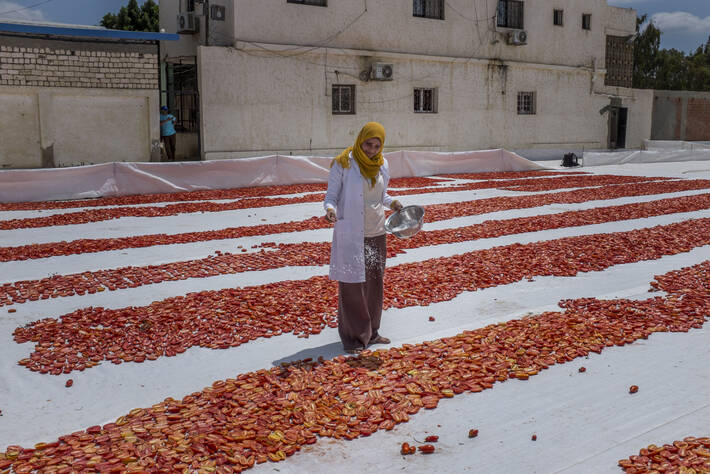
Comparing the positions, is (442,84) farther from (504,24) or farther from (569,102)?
(569,102)

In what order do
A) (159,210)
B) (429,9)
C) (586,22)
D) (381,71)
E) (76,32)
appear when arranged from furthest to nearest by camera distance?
(586,22) → (429,9) → (381,71) → (76,32) → (159,210)

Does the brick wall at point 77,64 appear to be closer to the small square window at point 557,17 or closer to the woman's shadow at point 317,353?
the woman's shadow at point 317,353

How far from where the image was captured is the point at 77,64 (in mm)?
16547

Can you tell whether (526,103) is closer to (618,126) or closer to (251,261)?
(618,126)

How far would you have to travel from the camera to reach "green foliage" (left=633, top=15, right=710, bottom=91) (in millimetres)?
46500

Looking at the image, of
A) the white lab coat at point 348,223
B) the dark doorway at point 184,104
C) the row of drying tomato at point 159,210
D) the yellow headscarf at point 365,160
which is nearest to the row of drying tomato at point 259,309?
the white lab coat at point 348,223

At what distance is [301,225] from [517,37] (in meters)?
17.4

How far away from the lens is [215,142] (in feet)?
60.6

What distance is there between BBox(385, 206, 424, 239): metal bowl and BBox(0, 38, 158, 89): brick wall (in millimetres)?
14653

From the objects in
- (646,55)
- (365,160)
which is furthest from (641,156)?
(646,55)

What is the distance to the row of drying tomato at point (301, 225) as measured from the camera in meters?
8.02

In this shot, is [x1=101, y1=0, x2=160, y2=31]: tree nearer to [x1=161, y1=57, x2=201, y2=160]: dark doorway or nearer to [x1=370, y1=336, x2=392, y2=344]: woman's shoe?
[x1=161, y1=57, x2=201, y2=160]: dark doorway

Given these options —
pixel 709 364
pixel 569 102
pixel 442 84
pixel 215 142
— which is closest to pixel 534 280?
pixel 709 364

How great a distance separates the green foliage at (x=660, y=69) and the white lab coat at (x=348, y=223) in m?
48.7
